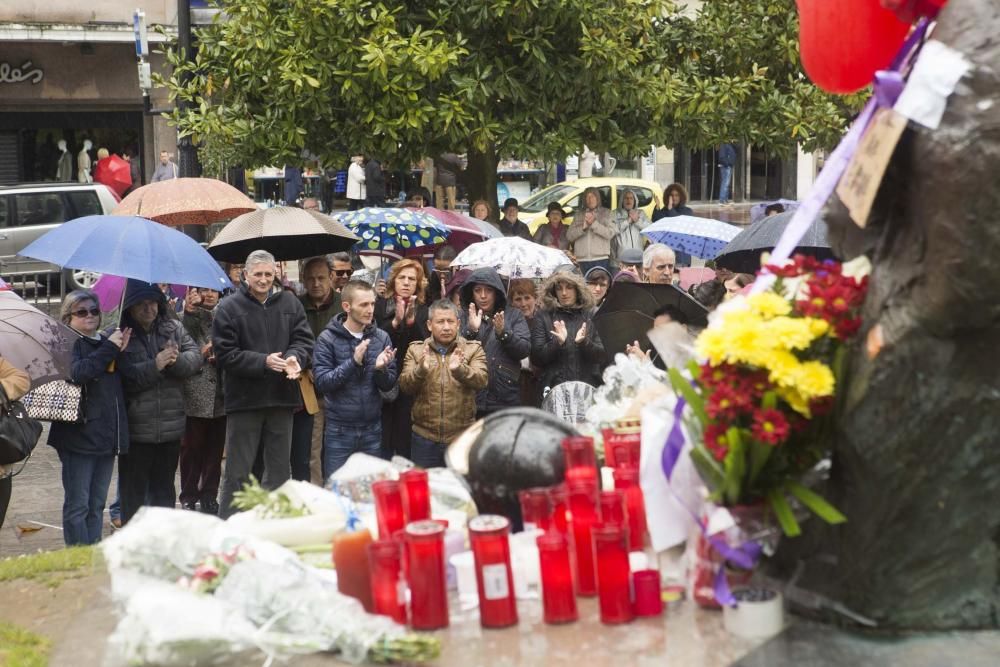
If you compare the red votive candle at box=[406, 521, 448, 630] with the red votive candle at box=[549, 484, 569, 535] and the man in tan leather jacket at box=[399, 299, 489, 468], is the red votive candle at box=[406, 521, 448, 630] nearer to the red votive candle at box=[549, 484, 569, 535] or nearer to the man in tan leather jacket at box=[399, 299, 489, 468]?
the red votive candle at box=[549, 484, 569, 535]

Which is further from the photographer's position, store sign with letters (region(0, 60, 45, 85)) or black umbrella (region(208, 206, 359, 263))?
store sign with letters (region(0, 60, 45, 85))

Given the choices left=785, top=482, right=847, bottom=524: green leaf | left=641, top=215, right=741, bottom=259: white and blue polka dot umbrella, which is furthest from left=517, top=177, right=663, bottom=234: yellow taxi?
left=785, top=482, right=847, bottom=524: green leaf

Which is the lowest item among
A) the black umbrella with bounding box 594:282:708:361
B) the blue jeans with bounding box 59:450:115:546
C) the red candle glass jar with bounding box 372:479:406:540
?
the blue jeans with bounding box 59:450:115:546

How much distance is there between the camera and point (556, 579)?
4.57m

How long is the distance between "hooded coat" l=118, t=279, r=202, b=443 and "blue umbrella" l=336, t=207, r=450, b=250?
9.91 ft

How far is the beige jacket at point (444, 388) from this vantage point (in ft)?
28.8

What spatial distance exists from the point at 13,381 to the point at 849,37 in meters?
5.01

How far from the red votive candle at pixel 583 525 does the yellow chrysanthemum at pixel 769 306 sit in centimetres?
89

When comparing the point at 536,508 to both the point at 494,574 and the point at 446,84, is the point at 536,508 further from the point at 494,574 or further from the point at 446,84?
the point at 446,84

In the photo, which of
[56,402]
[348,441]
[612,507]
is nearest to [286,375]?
[348,441]

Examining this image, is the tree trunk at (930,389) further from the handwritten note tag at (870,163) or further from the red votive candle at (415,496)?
the red votive candle at (415,496)

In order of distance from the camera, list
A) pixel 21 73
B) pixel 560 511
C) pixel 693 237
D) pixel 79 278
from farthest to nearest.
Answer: pixel 21 73 < pixel 79 278 < pixel 693 237 < pixel 560 511

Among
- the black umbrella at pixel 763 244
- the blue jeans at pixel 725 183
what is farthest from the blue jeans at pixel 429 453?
the blue jeans at pixel 725 183

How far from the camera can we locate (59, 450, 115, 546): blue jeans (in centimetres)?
812
